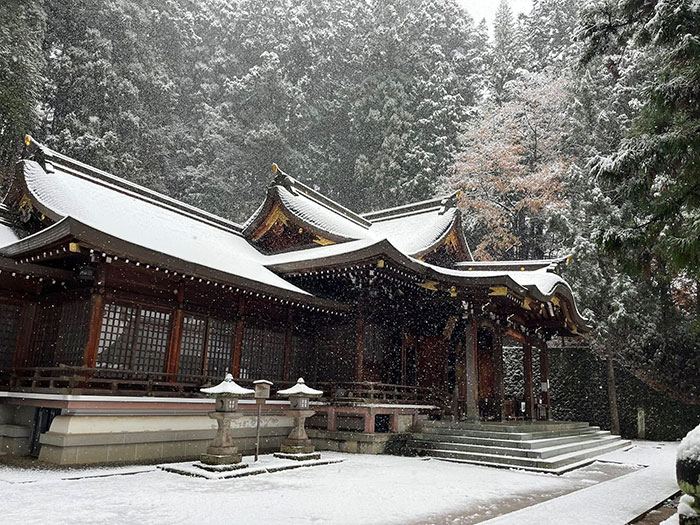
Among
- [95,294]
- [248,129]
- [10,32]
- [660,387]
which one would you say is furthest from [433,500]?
[248,129]

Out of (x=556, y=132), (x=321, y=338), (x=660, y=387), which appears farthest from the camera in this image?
(x=556, y=132)

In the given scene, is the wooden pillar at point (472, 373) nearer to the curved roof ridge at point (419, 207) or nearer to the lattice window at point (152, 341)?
the curved roof ridge at point (419, 207)

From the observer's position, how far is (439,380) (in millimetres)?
17312

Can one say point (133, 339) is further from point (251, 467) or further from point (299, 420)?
point (299, 420)

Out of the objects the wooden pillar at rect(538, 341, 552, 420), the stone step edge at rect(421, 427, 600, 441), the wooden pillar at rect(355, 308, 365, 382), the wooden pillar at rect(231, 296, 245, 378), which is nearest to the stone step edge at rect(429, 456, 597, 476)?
the stone step edge at rect(421, 427, 600, 441)

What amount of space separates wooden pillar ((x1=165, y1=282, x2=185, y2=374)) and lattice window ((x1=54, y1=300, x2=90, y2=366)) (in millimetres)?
1930

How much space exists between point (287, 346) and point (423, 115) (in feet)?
83.2

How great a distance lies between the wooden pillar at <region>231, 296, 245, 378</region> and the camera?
13.5 metres

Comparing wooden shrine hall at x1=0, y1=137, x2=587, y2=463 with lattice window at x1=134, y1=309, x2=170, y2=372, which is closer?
wooden shrine hall at x1=0, y1=137, x2=587, y2=463

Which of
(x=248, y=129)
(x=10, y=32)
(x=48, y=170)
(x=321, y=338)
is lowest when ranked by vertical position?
(x=321, y=338)

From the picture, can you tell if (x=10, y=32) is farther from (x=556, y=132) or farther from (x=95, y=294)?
(x=556, y=132)

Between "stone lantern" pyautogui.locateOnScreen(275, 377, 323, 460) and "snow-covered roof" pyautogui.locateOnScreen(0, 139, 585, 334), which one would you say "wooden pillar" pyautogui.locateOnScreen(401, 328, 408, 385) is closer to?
"snow-covered roof" pyautogui.locateOnScreen(0, 139, 585, 334)

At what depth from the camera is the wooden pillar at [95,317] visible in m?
10.5

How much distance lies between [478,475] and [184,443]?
20.6ft
